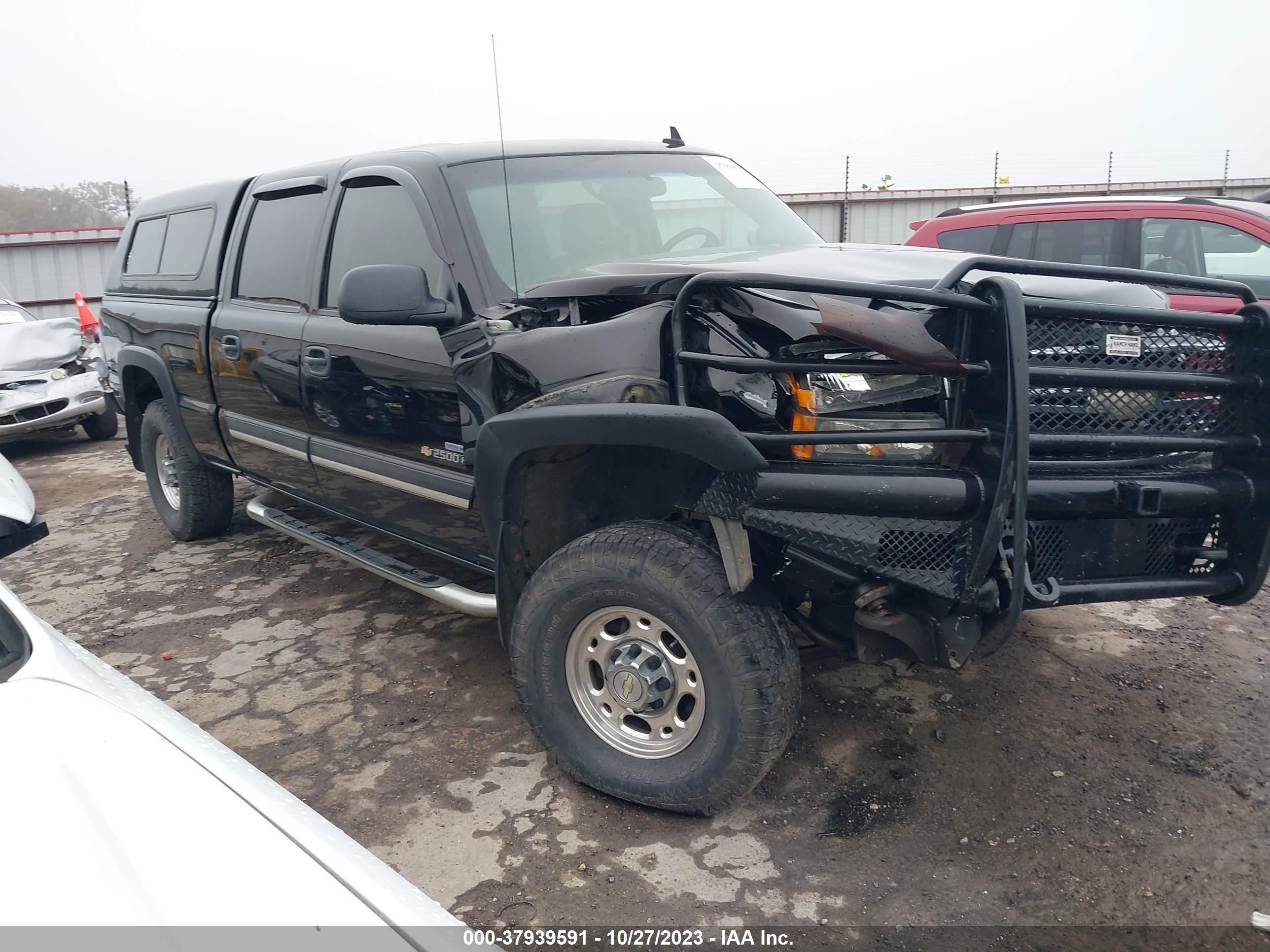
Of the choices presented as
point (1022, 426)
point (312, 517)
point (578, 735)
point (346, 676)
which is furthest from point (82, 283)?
point (1022, 426)

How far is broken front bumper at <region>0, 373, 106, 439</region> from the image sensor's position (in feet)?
26.9

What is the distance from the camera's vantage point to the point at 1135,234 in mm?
6883

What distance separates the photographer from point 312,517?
15.7ft

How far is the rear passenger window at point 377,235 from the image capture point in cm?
346

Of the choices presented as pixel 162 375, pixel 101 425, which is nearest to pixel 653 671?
pixel 162 375

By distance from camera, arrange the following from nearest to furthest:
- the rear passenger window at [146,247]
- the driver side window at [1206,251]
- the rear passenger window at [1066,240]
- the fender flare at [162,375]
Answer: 1. the fender flare at [162,375]
2. the rear passenger window at [146,247]
3. the driver side window at [1206,251]
4. the rear passenger window at [1066,240]

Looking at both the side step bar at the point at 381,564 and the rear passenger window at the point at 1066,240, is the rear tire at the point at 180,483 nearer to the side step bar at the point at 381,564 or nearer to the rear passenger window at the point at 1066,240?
the side step bar at the point at 381,564

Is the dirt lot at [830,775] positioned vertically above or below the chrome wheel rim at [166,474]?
below

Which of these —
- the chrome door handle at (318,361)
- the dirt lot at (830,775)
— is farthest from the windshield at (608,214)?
the dirt lot at (830,775)

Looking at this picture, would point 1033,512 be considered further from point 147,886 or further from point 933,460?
point 147,886

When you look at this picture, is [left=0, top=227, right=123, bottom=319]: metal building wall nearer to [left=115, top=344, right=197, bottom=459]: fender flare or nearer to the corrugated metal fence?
the corrugated metal fence

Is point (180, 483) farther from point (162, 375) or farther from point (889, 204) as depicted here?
point (889, 204)

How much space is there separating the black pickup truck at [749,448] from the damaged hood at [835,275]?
2 cm

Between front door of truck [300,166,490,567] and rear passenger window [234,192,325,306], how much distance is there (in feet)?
0.67
